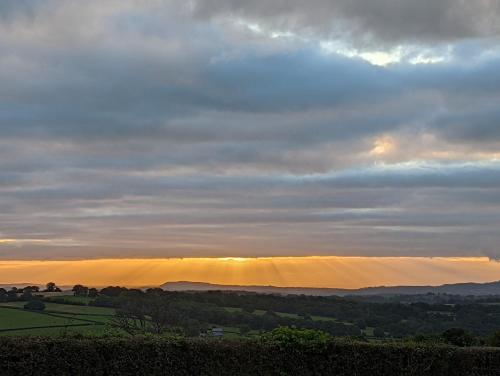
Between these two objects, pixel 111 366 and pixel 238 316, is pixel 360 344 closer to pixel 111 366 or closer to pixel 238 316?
pixel 111 366

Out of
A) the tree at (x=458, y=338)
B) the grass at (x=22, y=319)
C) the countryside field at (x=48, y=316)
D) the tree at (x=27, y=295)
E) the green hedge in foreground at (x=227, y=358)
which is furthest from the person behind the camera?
the tree at (x=27, y=295)

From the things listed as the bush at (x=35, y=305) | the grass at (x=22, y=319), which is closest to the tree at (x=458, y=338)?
the grass at (x=22, y=319)

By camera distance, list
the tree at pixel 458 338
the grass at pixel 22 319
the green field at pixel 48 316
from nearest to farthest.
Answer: the tree at pixel 458 338
the green field at pixel 48 316
the grass at pixel 22 319

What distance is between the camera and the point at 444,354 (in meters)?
16.2

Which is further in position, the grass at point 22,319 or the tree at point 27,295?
the tree at point 27,295

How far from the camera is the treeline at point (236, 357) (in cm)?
1298

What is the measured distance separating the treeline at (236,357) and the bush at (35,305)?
26.7 meters

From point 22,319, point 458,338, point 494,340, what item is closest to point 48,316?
point 22,319

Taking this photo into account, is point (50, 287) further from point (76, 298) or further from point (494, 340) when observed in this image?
point (494, 340)

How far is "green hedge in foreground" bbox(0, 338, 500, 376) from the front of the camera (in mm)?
12961

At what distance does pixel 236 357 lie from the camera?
14422 mm

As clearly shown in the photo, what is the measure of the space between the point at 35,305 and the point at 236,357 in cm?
2871

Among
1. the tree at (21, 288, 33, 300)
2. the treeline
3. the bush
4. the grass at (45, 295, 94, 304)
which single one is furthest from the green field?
the treeline

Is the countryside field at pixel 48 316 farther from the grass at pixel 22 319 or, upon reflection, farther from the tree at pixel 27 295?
the tree at pixel 27 295
